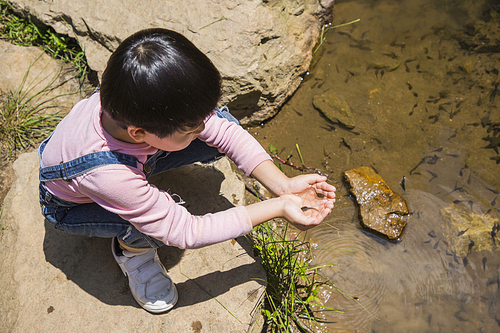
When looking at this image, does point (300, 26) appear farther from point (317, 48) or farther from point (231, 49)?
point (231, 49)

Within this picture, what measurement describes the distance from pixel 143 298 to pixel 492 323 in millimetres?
2483

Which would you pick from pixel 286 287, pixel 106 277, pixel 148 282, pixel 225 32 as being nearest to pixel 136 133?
pixel 148 282

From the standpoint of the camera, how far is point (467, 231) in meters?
2.86

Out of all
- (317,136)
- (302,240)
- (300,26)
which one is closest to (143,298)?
(302,240)

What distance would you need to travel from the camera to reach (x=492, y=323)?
2.63 metres

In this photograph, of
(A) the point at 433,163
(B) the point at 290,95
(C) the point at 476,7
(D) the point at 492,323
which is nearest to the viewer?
(D) the point at 492,323

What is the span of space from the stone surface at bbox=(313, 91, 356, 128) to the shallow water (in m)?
0.05

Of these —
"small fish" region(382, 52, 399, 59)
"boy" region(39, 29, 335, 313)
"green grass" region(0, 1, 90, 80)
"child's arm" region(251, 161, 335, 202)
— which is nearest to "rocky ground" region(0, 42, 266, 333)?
"boy" region(39, 29, 335, 313)

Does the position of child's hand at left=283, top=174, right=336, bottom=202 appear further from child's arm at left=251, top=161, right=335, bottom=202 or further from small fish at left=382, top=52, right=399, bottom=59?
small fish at left=382, top=52, right=399, bottom=59

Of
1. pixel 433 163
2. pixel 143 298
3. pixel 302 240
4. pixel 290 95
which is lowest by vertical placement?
pixel 302 240

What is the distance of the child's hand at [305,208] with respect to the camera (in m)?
1.99

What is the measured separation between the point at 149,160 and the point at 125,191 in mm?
394

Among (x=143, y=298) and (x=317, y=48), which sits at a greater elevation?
(x=317, y=48)

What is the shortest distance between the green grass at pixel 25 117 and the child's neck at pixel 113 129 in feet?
6.16
